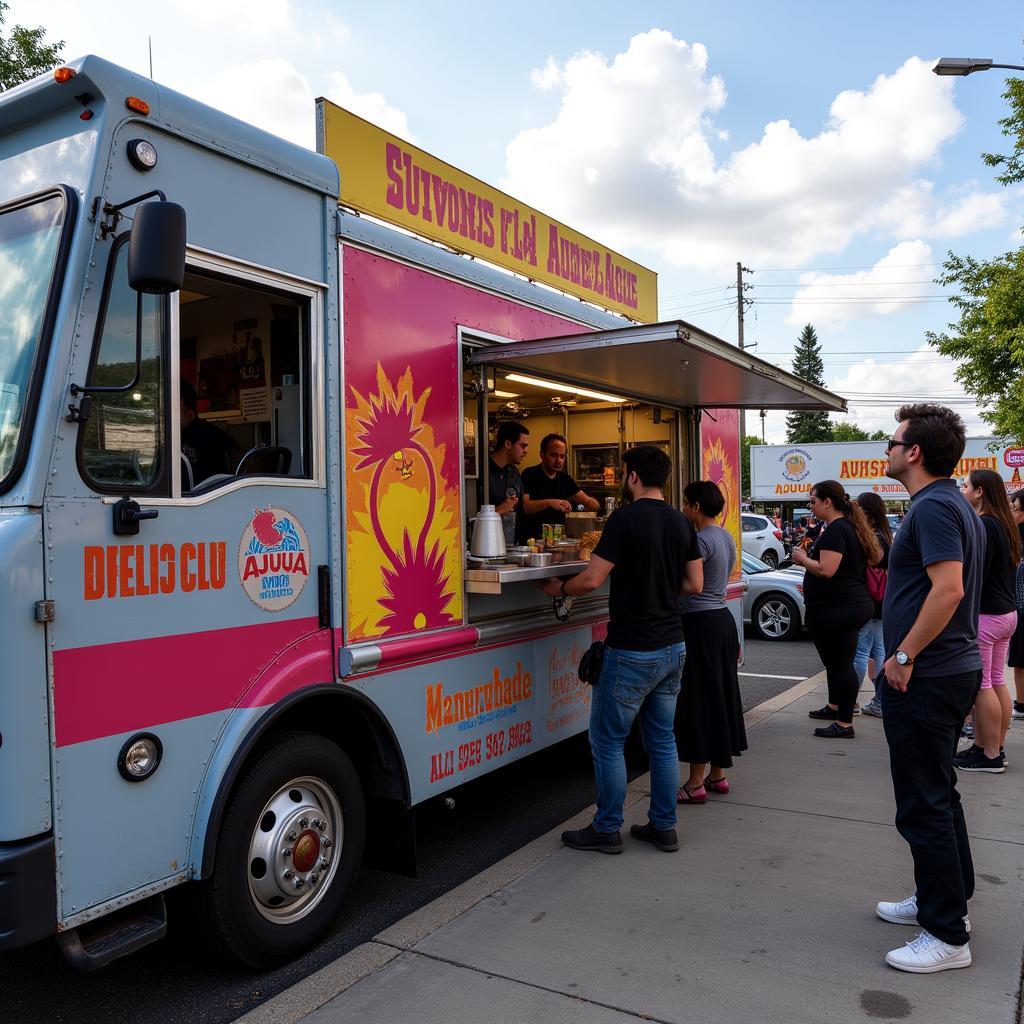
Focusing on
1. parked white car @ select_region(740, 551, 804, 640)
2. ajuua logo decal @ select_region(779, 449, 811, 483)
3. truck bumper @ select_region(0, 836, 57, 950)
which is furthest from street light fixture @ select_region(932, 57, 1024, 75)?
ajuua logo decal @ select_region(779, 449, 811, 483)

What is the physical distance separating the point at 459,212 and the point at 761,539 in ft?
64.3

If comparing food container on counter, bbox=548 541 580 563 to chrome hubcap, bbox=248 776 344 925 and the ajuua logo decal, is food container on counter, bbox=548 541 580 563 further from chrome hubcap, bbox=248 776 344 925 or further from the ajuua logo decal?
the ajuua logo decal

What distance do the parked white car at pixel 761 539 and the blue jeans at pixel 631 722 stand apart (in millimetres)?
18830

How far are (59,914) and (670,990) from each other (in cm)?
199

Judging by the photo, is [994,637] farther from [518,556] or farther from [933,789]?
[518,556]

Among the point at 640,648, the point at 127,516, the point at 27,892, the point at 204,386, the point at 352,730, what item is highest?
the point at 204,386

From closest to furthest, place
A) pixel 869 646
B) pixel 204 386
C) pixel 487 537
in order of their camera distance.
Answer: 1. pixel 204 386
2. pixel 487 537
3. pixel 869 646

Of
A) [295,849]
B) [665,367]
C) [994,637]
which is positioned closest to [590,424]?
[665,367]

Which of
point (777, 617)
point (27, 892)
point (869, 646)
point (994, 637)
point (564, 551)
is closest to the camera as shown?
point (27, 892)

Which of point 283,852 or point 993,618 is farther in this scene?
point 993,618

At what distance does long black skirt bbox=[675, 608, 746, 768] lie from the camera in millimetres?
4922

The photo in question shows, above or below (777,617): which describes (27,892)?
above

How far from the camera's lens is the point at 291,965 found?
3.35 meters

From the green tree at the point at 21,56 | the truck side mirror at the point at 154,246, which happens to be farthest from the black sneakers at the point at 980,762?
the green tree at the point at 21,56
